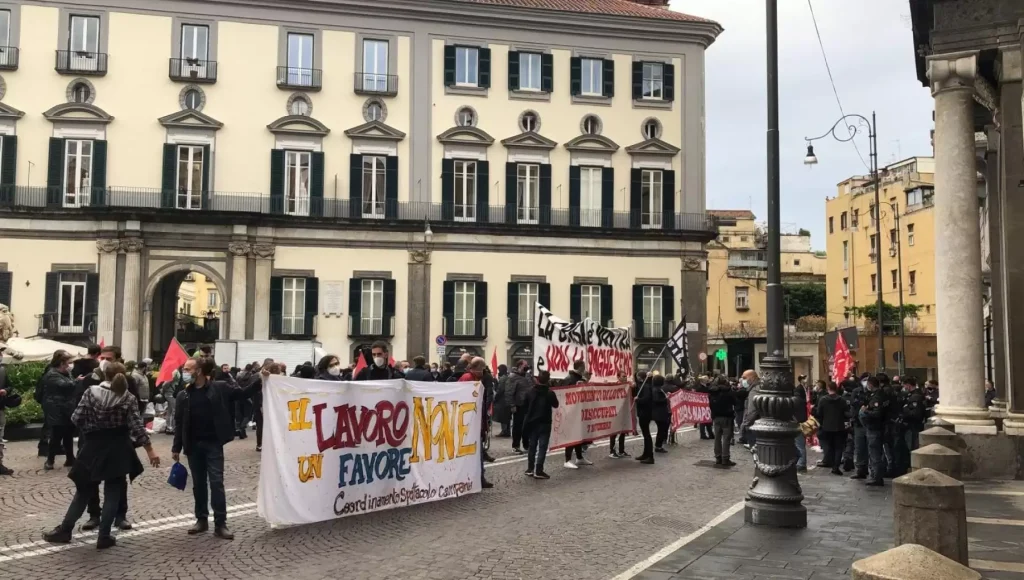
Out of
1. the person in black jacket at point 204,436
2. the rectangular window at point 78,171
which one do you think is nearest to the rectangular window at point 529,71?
the rectangular window at point 78,171

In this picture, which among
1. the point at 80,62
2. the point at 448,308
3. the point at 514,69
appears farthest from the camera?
the point at 514,69

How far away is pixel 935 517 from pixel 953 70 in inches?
456

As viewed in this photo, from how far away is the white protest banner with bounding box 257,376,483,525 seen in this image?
9781mm

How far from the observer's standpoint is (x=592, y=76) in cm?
4034

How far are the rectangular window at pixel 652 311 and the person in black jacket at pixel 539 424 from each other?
25461 millimetres

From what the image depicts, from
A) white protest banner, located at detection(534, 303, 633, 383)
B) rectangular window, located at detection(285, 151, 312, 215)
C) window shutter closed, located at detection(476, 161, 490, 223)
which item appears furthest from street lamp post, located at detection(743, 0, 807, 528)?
rectangular window, located at detection(285, 151, 312, 215)

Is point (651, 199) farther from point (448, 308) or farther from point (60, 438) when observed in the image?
point (60, 438)

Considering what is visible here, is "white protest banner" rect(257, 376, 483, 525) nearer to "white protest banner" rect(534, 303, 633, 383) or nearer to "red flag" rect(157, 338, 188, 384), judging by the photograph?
"white protest banner" rect(534, 303, 633, 383)

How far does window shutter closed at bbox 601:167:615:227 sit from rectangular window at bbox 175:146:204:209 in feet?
54.0

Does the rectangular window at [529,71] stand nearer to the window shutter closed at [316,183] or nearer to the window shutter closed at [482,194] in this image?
the window shutter closed at [482,194]

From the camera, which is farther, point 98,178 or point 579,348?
point 98,178

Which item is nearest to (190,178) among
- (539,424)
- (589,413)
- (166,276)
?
(166,276)

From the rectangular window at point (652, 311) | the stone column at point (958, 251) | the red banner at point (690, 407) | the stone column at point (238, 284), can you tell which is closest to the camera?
the stone column at point (958, 251)

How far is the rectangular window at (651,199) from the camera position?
40188mm
